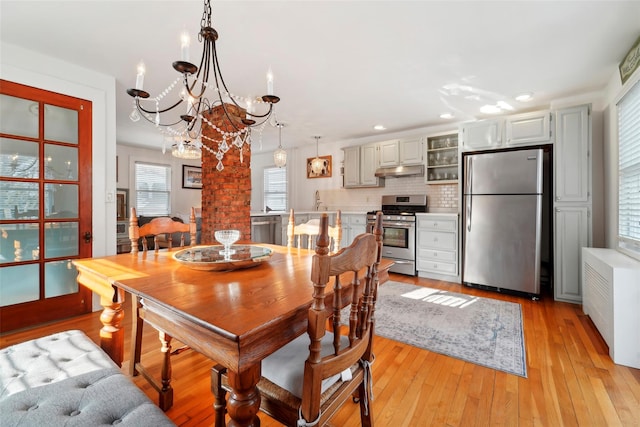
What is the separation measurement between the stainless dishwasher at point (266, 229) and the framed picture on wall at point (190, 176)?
3.21 metres

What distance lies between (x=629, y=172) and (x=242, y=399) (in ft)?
11.6

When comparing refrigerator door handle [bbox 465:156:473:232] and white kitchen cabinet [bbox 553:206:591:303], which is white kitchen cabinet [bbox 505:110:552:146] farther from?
white kitchen cabinet [bbox 553:206:591:303]

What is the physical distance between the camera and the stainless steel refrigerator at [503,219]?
335cm

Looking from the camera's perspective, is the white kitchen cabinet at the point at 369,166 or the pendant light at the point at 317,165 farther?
the pendant light at the point at 317,165

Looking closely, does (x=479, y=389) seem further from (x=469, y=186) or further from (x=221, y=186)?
(x=221, y=186)

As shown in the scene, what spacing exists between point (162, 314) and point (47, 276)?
2561mm

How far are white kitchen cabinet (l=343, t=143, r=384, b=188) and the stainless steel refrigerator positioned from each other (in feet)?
5.26

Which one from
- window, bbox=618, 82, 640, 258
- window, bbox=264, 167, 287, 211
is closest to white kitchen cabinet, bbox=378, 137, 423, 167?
window, bbox=618, 82, 640, 258

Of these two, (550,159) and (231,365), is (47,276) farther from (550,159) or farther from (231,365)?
(550,159)

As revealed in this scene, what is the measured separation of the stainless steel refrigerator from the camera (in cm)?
335

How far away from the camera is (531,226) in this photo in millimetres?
3359

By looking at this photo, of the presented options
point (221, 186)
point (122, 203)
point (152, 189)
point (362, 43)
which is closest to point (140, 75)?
point (362, 43)

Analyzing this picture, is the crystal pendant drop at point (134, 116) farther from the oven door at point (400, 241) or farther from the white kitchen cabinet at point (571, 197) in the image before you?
the white kitchen cabinet at point (571, 197)

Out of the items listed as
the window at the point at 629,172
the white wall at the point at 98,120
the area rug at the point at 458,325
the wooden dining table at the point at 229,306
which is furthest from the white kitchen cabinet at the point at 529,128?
the white wall at the point at 98,120
